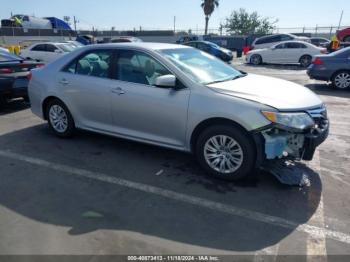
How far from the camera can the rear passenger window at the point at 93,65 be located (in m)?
4.96

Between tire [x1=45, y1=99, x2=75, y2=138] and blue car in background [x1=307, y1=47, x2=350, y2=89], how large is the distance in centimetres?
859

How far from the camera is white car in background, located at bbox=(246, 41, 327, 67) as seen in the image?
18.6 m

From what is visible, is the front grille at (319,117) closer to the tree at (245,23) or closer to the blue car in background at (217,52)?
the blue car in background at (217,52)

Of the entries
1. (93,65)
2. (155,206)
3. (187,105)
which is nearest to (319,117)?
(187,105)

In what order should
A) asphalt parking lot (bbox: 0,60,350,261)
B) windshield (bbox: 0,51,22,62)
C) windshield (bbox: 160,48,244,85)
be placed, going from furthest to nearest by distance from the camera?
windshield (bbox: 0,51,22,62) → windshield (bbox: 160,48,244,85) → asphalt parking lot (bbox: 0,60,350,261)

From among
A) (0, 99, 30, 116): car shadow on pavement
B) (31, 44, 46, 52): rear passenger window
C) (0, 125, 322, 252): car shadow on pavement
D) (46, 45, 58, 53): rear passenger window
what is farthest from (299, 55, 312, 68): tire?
(0, 125, 322, 252): car shadow on pavement

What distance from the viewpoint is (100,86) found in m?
4.91

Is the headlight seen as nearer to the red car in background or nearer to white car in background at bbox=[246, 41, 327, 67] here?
white car in background at bbox=[246, 41, 327, 67]

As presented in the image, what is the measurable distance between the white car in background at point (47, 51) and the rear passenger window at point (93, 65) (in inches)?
431

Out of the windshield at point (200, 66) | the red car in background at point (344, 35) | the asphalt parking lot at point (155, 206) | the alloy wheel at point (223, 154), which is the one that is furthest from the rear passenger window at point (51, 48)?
the red car in background at point (344, 35)

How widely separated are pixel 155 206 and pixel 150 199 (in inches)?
6.6

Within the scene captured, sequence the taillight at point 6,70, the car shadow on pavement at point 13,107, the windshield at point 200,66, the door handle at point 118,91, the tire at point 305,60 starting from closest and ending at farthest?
the windshield at point 200,66 → the door handle at point 118,91 → the taillight at point 6,70 → the car shadow on pavement at point 13,107 → the tire at point 305,60

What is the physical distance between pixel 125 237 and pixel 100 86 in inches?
102

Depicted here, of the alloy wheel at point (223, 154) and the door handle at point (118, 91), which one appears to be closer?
the alloy wheel at point (223, 154)
